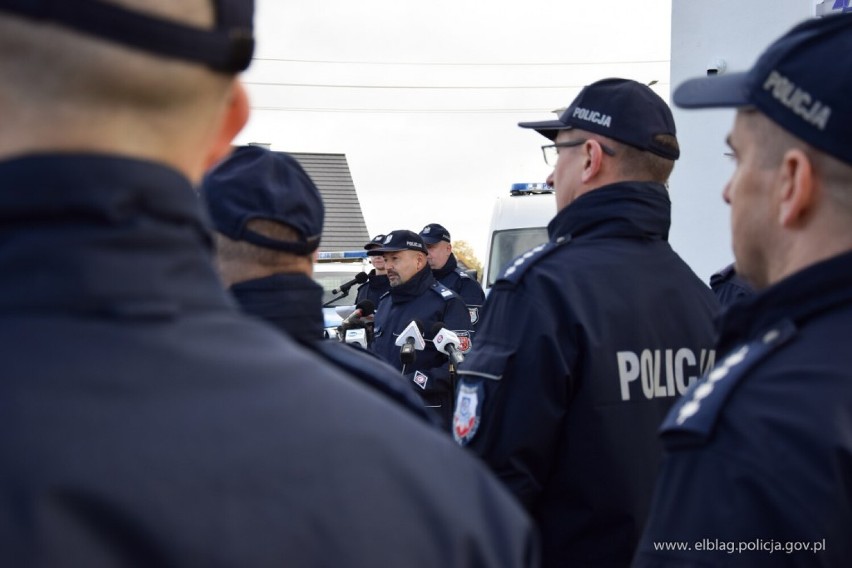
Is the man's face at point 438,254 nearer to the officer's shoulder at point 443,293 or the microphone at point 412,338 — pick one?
the officer's shoulder at point 443,293

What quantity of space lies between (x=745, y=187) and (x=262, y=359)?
1336mm

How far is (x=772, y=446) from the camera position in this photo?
1.69 meters

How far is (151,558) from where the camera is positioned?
0.87 m

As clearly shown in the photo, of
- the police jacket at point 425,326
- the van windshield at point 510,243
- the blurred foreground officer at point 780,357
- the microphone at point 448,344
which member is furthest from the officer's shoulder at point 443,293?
the blurred foreground officer at point 780,357

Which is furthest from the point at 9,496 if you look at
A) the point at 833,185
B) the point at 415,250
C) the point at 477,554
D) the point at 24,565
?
the point at 415,250

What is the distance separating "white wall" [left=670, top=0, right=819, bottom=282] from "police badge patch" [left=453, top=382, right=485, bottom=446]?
3.53 metres

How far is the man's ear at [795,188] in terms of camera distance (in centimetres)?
190

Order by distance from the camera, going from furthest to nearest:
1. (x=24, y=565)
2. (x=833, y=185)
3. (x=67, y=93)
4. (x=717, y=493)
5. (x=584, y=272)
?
1. (x=584, y=272)
2. (x=833, y=185)
3. (x=717, y=493)
4. (x=67, y=93)
5. (x=24, y=565)

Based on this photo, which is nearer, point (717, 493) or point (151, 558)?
point (151, 558)

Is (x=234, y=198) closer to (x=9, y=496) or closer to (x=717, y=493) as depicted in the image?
(x=717, y=493)

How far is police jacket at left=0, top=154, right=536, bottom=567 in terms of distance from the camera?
0.86 metres

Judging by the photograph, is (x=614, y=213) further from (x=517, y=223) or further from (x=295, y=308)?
(x=517, y=223)

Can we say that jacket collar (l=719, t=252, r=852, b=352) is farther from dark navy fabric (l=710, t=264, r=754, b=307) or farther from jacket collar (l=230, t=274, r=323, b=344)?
dark navy fabric (l=710, t=264, r=754, b=307)

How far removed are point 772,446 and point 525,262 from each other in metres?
1.50
